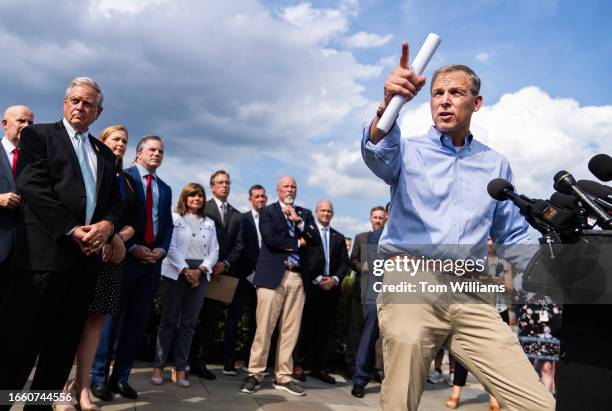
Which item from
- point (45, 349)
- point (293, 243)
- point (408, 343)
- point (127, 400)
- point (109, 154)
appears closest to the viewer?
point (408, 343)

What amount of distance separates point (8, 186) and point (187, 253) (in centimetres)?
254

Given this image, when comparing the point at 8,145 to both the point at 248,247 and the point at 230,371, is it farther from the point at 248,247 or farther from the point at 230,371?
the point at 230,371

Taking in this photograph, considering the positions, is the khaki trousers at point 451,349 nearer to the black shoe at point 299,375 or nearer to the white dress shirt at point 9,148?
the white dress shirt at point 9,148

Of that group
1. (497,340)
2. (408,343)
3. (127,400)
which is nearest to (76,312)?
(127,400)

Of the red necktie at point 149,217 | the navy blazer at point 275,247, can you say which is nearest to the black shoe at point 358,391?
the navy blazer at point 275,247

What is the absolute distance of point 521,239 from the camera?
299 cm

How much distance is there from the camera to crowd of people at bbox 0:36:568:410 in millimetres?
2596

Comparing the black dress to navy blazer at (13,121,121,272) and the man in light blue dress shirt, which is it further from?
the man in light blue dress shirt

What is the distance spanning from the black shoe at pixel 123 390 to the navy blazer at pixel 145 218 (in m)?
1.09

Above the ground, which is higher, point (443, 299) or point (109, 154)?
point (109, 154)

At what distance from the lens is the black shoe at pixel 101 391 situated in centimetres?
470

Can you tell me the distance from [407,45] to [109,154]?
2.60 m

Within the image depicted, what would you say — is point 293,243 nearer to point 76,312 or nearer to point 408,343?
point 76,312

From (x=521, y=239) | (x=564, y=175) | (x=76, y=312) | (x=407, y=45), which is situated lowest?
(x=76, y=312)
